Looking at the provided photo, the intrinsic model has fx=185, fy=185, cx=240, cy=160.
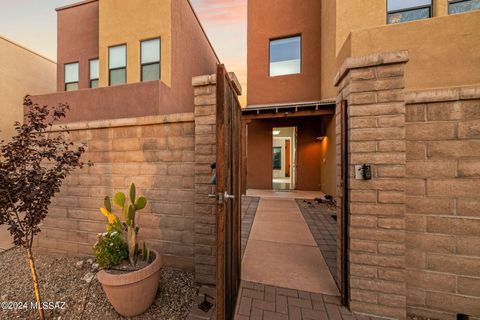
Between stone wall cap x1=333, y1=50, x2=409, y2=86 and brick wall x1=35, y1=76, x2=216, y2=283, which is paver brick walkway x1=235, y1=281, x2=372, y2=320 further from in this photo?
stone wall cap x1=333, y1=50, x2=409, y2=86

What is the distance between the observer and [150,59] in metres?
7.04

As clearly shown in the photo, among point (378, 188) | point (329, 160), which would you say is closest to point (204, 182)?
point (378, 188)

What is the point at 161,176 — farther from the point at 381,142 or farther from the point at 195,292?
the point at 381,142

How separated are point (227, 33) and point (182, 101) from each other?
551 centimetres

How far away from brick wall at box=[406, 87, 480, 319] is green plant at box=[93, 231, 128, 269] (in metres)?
3.41

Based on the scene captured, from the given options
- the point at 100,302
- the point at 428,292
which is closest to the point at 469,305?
the point at 428,292

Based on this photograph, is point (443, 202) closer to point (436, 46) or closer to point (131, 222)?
point (131, 222)

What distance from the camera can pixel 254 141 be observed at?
946 centimetres

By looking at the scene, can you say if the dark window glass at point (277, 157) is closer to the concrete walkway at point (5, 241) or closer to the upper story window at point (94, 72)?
the upper story window at point (94, 72)

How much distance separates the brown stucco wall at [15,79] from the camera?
10227 millimetres

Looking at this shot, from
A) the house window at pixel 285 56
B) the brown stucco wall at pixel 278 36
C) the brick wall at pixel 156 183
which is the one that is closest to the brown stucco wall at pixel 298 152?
the brown stucco wall at pixel 278 36

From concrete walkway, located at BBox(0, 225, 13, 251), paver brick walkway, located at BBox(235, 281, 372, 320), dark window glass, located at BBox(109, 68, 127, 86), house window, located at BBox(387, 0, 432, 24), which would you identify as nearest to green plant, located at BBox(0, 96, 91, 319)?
paver brick walkway, located at BBox(235, 281, 372, 320)

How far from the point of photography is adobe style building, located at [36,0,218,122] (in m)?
6.61

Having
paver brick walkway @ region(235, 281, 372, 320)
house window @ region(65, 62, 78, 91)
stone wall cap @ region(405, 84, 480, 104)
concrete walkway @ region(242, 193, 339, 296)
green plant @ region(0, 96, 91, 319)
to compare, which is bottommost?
paver brick walkway @ region(235, 281, 372, 320)
